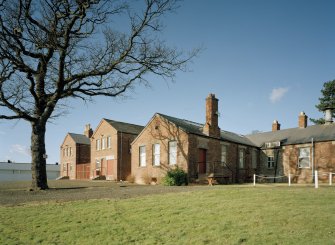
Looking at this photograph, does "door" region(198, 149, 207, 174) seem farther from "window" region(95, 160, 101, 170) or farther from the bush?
"window" region(95, 160, 101, 170)

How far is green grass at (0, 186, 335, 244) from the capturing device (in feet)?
24.4

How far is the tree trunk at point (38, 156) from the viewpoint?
20.6 metres

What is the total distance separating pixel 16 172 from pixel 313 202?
63053 millimetres

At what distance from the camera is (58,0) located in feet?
61.1

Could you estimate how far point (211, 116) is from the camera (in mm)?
26906

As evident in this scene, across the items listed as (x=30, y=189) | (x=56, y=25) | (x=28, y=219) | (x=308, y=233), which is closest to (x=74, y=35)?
(x=56, y=25)

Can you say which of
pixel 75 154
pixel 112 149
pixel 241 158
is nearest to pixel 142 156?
pixel 112 149

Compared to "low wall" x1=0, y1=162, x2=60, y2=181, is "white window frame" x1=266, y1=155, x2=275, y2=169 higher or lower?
higher

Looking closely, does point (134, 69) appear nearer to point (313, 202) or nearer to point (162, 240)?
point (313, 202)

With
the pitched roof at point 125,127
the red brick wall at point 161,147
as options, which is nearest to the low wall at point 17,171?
the pitched roof at point 125,127

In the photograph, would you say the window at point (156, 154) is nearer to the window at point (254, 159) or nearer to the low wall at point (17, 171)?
the window at point (254, 159)

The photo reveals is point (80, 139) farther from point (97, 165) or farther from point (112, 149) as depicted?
point (112, 149)

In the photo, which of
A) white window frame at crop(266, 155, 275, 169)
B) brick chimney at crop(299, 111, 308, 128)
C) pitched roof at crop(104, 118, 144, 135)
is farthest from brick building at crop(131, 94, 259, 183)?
pitched roof at crop(104, 118, 144, 135)

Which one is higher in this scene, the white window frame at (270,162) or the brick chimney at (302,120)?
the brick chimney at (302,120)
